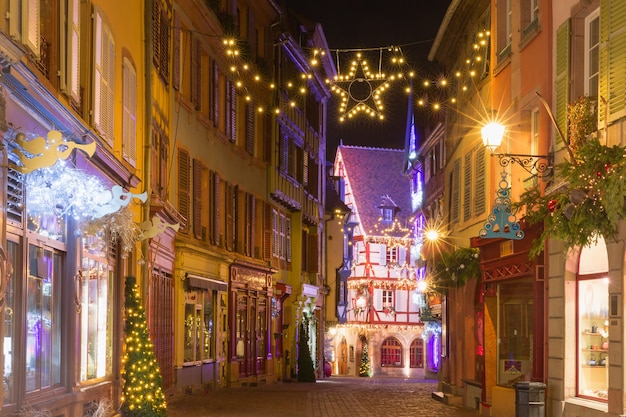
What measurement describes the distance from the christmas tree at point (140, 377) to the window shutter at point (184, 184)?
808 cm

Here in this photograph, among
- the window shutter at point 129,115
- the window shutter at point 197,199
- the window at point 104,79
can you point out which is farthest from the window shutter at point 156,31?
the window shutter at point 197,199

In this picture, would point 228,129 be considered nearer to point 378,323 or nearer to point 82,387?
point 82,387

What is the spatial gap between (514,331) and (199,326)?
28.9 ft

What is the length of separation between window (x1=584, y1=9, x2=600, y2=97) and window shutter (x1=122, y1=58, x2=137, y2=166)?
23.1 feet

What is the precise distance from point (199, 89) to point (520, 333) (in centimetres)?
996

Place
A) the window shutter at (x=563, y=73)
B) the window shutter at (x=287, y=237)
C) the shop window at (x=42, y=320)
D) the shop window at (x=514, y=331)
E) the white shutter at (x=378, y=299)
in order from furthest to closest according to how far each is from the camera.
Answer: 1. the white shutter at (x=378, y=299)
2. the window shutter at (x=287, y=237)
3. the shop window at (x=514, y=331)
4. the window shutter at (x=563, y=73)
5. the shop window at (x=42, y=320)

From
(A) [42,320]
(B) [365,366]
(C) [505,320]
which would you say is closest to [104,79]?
(A) [42,320]

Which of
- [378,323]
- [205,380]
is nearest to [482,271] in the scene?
[205,380]

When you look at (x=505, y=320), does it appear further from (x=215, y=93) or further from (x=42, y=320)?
(x=42, y=320)

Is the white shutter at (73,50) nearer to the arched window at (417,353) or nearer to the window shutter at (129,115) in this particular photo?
the window shutter at (129,115)

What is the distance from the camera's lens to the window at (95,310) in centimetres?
1350

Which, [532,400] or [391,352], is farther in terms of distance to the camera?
[391,352]

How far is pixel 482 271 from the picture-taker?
20594 mm

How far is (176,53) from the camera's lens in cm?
2256
